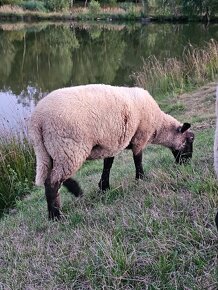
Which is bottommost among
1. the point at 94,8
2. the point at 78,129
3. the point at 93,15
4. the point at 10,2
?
the point at 78,129

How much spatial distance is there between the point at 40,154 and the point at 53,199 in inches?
22.3

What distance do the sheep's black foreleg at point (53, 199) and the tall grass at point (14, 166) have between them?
2300mm

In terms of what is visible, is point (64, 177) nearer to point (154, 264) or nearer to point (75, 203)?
point (75, 203)

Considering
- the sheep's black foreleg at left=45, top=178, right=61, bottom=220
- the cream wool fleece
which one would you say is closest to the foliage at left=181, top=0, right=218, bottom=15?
the cream wool fleece

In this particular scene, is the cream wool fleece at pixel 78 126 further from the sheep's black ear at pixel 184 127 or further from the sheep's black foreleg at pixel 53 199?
the sheep's black ear at pixel 184 127

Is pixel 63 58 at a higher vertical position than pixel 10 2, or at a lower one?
lower

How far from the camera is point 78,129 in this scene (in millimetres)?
5059

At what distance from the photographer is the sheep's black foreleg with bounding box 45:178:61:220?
203 inches

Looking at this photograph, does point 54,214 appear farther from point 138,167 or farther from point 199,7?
point 199,7

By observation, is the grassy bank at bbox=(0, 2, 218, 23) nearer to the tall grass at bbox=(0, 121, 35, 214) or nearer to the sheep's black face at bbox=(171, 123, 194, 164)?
the tall grass at bbox=(0, 121, 35, 214)

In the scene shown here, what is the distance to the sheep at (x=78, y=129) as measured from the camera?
16.5 ft

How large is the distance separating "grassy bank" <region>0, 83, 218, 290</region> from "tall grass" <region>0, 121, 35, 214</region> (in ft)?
5.27

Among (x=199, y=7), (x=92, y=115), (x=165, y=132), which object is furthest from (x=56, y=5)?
(x=92, y=115)

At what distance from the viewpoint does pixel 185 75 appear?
15320 mm
